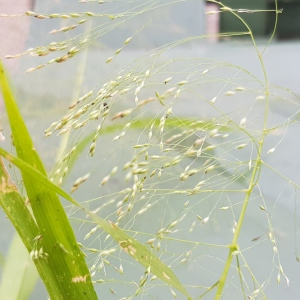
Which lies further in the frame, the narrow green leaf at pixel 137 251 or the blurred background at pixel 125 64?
the blurred background at pixel 125 64

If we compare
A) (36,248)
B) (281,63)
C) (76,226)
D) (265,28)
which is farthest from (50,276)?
(265,28)

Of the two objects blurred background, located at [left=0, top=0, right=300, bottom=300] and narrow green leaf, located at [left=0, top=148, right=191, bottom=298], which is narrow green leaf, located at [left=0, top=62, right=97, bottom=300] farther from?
blurred background, located at [left=0, top=0, right=300, bottom=300]

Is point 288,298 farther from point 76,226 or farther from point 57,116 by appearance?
point 57,116

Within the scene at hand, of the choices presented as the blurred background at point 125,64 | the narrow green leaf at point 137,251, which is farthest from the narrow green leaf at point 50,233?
the blurred background at point 125,64

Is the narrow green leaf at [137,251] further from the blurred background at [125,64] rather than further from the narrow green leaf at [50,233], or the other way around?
the blurred background at [125,64]

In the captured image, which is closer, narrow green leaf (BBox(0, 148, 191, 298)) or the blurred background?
narrow green leaf (BBox(0, 148, 191, 298))

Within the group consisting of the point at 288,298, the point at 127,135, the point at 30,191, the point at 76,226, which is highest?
the point at 30,191

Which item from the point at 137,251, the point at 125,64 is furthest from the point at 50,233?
the point at 125,64

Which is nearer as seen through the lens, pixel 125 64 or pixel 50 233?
pixel 50 233

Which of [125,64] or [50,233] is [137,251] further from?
[125,64]

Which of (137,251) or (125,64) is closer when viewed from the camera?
(137,251)

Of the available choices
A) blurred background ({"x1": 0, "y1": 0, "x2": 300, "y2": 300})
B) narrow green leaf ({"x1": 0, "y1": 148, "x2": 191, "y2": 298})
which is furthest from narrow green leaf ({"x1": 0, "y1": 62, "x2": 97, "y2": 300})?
blurred background ({"x1": 0, "y1": 0, "x2": 300, "y2": 300})
